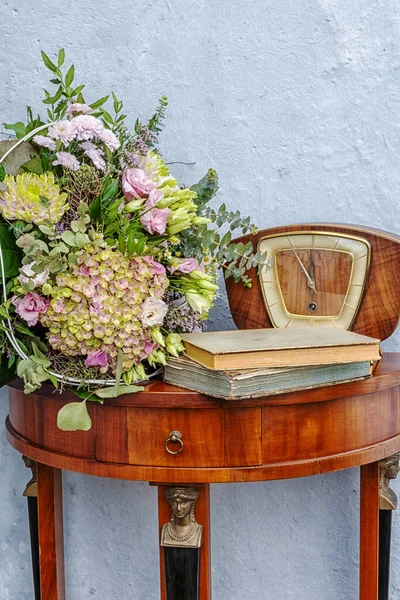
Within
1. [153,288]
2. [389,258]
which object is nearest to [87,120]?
[153,288]

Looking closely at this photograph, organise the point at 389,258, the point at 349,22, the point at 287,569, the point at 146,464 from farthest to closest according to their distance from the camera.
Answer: the point at 287,569, the point at 349,22, the point at 389,258, the point at 146,464

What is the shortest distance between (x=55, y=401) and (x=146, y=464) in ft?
0.56

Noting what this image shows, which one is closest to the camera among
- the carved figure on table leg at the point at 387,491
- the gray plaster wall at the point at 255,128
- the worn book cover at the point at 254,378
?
the worn book cover at the point at 254,378

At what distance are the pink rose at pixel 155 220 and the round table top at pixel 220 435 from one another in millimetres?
228

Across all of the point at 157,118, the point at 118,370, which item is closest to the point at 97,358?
the point at 118,370

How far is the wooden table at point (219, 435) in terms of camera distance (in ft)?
2.72

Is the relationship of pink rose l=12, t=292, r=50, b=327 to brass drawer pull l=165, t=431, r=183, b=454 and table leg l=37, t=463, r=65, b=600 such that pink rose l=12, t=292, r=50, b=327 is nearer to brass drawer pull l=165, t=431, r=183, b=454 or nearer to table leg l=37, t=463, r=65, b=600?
brass drawer pull l=165, t=431, r=183, b=454

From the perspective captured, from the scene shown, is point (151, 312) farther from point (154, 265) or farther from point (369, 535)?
point (369, 535)

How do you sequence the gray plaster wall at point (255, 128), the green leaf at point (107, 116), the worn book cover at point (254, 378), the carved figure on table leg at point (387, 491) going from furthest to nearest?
the gray plaster wall at point (255, 128) < the carved figure on table leg at point (387, 491) < the green leaf at point (107, 116) < the worn book cover at point (254, 378)

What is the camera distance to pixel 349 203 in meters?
1.28

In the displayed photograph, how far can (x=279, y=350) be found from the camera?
0.80 metres

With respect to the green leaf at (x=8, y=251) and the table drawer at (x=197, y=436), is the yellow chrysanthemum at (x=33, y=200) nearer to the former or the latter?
the green leaf at (x=8, y=251)

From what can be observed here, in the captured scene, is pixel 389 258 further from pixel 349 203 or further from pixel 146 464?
pixel 146 464

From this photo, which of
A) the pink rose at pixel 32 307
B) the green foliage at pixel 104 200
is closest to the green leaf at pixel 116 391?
the pink rose at pixel 32 307
